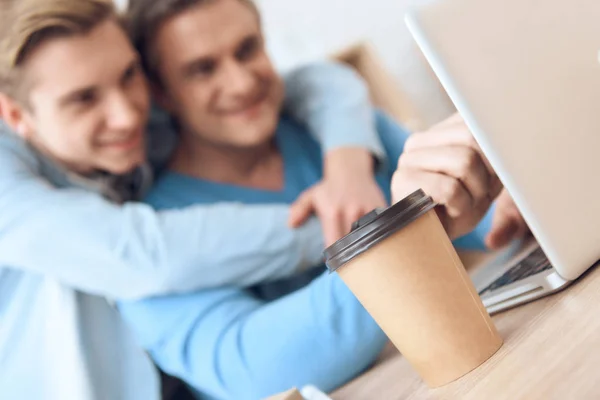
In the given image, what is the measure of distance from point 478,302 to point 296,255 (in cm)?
37

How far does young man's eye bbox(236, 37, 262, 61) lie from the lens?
0.98 metres

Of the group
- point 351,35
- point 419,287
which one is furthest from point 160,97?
point 351,35

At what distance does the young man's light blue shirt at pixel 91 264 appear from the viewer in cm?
73

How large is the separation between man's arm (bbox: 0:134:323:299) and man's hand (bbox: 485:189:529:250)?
0.23 m

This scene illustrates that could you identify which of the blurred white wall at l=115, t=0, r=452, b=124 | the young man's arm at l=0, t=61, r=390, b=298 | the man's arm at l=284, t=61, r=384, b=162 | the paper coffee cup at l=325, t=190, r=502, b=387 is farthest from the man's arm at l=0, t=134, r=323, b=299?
the blurred white wall at l=115, t=0, r=452, b=124

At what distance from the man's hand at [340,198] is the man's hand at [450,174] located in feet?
0.69

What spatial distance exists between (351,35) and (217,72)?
3.78 feet

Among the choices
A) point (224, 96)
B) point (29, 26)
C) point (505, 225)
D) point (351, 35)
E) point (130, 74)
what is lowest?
point (351, 35)

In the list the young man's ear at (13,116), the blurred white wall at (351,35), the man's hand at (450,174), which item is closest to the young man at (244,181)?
the man's hand at (450,174)

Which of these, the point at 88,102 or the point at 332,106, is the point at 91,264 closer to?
the point at 88,102

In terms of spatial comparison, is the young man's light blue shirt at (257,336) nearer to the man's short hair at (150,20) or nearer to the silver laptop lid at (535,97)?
the silver laptop lid at (535,97)

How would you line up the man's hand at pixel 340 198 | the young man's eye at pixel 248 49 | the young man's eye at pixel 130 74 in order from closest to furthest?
the man's hand at pixel 340 198
the young man's eye at pixel 130 74
the young man's eye at pixel 248 49

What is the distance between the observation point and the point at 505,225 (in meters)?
0.69

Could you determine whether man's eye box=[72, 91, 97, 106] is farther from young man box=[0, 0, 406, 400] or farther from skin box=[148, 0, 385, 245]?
skin box=[148, 0, 385, 245]
